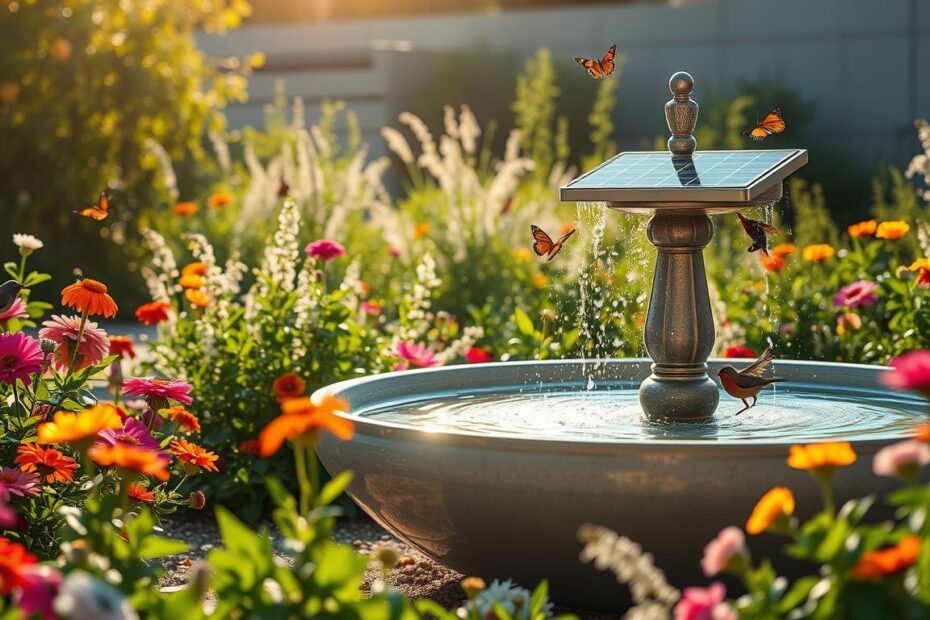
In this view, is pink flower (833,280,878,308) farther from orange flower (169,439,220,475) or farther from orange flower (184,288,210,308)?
orange flower (169,439,220,475)

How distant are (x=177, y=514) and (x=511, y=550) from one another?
7.36 feet

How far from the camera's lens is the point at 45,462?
3.29 m

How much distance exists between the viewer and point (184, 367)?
548 centimetres

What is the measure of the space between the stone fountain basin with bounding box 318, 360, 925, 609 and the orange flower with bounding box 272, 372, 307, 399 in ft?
3.66

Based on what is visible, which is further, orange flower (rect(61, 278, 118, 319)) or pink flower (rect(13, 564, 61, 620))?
orange flower (rect(61, 278, 118, 319))

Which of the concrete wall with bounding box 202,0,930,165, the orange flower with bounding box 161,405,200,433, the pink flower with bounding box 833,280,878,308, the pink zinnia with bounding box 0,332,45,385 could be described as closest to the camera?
the pink zinnia with bounding box 0,332,45,385

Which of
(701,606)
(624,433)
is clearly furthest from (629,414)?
(701,606)

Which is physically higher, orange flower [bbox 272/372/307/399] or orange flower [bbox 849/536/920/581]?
orange flower [bbox 849/536/920/581]

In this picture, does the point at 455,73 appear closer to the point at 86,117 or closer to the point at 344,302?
the point at 86,117

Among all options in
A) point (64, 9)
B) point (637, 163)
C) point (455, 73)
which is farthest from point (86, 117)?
point (455, 73)

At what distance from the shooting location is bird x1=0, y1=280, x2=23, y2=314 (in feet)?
12.5

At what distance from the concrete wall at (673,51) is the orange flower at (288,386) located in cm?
1935

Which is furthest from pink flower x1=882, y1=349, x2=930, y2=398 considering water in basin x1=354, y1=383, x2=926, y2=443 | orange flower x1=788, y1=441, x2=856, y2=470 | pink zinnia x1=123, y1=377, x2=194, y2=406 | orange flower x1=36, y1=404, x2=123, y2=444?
pink zinnia x1=123, y1=377, x2=194, y2=406

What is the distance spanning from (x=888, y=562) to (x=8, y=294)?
8.99ft
